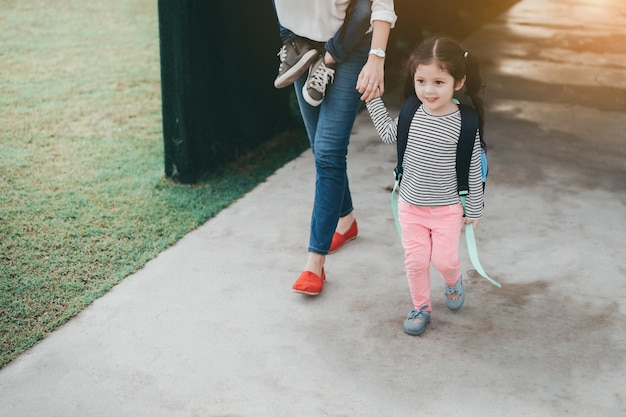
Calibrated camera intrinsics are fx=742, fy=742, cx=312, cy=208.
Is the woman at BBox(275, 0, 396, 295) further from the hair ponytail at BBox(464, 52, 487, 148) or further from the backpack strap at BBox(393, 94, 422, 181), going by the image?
the hair ponytail at BBox(464, 52, 487, 148)

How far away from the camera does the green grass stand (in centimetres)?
336

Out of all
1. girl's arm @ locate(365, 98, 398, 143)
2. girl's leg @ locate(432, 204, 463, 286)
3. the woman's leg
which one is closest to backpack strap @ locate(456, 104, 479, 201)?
girl's leg @ locate(432, 204, 463, 286)

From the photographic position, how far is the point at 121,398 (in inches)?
103

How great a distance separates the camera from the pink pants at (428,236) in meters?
2.84

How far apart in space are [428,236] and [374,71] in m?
0.68

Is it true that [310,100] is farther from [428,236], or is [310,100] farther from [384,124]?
[428,236]

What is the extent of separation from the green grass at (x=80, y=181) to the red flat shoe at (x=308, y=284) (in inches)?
32.3

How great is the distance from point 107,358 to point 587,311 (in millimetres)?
2012

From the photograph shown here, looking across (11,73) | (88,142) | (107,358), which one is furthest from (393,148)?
(11,73)

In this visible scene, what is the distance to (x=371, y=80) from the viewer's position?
2887 mm

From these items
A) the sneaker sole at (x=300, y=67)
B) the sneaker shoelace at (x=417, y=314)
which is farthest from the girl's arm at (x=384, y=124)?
the sneaker shoelace at (x=417, y=314)

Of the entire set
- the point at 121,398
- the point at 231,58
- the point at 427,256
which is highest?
the point at 231,58

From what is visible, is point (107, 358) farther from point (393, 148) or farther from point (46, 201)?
point (393, 148)

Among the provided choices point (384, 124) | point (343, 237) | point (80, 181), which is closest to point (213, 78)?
point (80, 181)
